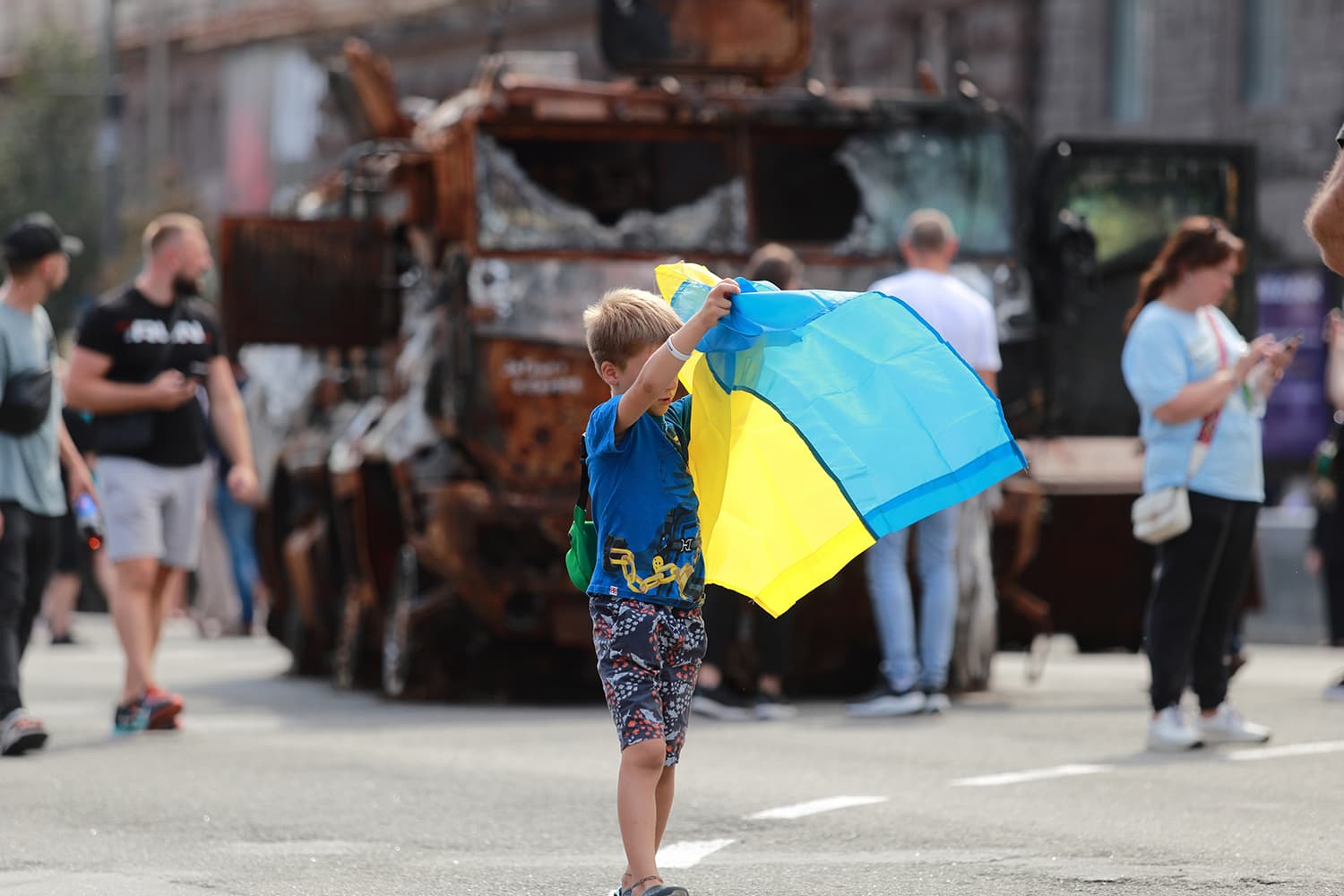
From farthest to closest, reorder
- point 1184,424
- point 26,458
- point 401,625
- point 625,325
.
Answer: point 401,625 < point 26,458 < point 1184,424 < point 625,325

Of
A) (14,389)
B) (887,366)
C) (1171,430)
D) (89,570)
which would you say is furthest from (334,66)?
(89,570)

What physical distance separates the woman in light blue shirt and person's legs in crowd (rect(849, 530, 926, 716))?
166 centimetres

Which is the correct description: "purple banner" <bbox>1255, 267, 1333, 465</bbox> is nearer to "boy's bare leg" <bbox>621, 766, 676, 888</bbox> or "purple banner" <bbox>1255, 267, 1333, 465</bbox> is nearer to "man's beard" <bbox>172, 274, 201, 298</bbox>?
"man's beard" <bbox>172, 274, 201, 298</bbox>

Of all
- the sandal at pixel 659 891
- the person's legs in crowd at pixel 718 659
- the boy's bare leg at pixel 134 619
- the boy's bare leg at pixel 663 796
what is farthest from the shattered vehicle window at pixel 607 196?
the sandal at pixel 659 891

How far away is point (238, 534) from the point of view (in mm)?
19812

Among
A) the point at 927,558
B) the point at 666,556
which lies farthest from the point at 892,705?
the point at 666,556

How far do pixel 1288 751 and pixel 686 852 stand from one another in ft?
11.0

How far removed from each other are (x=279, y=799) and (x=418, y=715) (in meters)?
3.24

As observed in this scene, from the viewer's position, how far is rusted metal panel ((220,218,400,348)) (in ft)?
43.1

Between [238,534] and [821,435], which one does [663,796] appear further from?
[238,534]

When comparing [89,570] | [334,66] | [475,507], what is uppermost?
[334,66]

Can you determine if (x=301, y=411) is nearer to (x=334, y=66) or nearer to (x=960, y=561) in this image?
(x=334, y=66)

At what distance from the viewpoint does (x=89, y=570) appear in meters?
23.8

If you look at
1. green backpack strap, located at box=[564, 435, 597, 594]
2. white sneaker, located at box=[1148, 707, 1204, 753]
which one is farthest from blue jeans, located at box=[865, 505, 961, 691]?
green backpack strap, located at box=[564, 435, 597, 594]
